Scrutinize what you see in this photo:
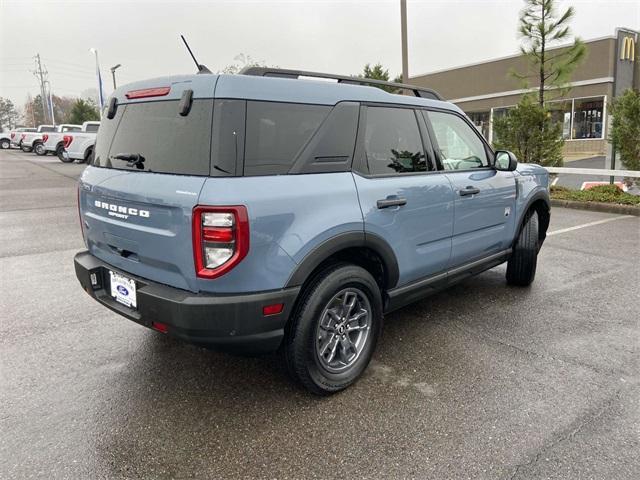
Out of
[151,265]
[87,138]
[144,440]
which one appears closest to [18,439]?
[144,440]

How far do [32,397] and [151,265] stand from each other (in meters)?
1.18

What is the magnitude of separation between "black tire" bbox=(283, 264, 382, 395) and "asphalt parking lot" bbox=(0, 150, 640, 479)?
149 millimetres

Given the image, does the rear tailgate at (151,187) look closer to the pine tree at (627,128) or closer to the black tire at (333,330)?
the black tire at (333,330)

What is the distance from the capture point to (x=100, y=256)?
122 inches

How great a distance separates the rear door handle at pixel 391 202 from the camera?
9.87 feet

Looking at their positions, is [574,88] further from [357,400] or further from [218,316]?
[218,316]

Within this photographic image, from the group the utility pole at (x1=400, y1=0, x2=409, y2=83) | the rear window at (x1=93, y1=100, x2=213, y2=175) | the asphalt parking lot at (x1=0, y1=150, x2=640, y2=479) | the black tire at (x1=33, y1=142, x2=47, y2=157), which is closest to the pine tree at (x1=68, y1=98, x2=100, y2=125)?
the black tire at (x1=33, y1=142, x2=47, y2=157)

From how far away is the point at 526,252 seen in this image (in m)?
4.73

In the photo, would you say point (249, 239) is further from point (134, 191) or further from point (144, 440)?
point (144, 440)

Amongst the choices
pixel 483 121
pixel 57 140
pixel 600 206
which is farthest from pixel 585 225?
pixel 57 140

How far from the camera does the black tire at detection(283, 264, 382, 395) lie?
2.70m

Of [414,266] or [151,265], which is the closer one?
[151,265]

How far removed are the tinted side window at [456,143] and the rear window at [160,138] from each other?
1.91 m

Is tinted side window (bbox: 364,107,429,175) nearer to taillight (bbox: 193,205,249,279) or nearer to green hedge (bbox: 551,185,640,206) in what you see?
taillight (bbox: 193,205,249,279)
